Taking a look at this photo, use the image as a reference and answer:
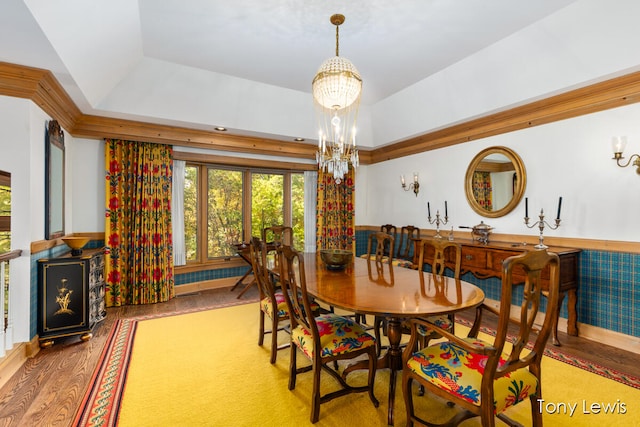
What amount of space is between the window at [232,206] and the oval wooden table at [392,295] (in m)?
2.81

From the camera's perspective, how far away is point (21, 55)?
2318 mm

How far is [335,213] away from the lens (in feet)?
19.0

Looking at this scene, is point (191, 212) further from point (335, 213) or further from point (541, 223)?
point (541, 223)

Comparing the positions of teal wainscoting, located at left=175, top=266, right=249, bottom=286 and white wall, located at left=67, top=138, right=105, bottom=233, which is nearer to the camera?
white wall, located at left=67, top=138, right=105, bottom=233

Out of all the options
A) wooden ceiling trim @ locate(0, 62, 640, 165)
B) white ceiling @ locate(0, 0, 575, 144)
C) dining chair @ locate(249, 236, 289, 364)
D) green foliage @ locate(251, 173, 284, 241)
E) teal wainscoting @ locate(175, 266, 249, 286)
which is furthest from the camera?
green foliage @ locate(251, 173, 284, 241)

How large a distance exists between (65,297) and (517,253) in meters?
4.38

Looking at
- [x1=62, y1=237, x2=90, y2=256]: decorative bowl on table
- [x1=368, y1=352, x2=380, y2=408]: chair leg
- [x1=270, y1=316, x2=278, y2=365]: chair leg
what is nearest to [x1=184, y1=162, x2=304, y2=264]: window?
[x1=62, y1=237, x2=90, y2=256]: decorative bowl on table

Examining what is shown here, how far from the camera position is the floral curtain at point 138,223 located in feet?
13.3

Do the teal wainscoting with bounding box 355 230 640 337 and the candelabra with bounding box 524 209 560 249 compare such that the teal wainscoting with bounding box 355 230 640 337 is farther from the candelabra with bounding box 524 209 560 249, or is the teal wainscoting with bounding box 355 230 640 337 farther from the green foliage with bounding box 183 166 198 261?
the green foliage with bounding box 183 166 198 261

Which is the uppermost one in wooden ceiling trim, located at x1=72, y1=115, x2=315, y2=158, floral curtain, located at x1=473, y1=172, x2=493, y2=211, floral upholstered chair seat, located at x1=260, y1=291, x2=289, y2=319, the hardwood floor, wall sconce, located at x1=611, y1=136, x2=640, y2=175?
wooden ceiling trim, located at x1=72, y1=115, x2=315, y2=158

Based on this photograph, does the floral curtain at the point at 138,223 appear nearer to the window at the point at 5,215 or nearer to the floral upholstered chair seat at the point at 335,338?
the window at the point at 5,215

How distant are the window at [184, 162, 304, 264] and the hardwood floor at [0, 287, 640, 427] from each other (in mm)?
1713

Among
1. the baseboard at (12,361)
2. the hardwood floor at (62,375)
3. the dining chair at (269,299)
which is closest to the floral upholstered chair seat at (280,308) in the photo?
the dining chair at (269,299)

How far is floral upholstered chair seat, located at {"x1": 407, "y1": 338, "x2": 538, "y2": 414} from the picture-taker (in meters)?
1.42
